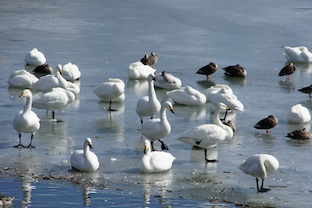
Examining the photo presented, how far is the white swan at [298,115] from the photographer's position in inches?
674

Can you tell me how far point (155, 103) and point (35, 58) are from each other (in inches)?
242

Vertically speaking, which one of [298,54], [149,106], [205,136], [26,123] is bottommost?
[205,136]

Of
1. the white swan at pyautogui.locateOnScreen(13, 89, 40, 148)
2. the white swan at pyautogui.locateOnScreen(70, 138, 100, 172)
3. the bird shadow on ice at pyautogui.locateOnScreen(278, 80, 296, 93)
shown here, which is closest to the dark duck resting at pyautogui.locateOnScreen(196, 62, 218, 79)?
the bird shadow on ice at pyautogui.locateOnScreen(278, 80, 296, 93)

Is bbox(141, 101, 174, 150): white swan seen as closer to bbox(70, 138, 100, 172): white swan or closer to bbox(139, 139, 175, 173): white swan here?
bbox(139, 139, 175, 173): white swan

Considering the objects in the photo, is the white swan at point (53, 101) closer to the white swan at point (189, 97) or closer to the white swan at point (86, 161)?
the white swan at point (189, 97)

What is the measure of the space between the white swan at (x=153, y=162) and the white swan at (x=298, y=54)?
33.4 ft

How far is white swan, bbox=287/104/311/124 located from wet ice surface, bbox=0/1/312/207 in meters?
0.18

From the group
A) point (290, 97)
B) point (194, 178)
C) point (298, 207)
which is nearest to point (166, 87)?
point (290, 97)

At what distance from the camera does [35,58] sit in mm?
21828

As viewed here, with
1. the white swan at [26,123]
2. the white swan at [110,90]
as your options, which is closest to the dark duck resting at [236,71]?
the white swan at [110,90]

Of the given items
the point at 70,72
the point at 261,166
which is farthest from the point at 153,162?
the point at 70,72

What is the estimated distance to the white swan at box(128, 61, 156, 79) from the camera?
20.8 meters

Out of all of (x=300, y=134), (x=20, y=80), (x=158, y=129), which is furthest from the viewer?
(x=20, y=80)

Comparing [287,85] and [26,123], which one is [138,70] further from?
[26,123]
